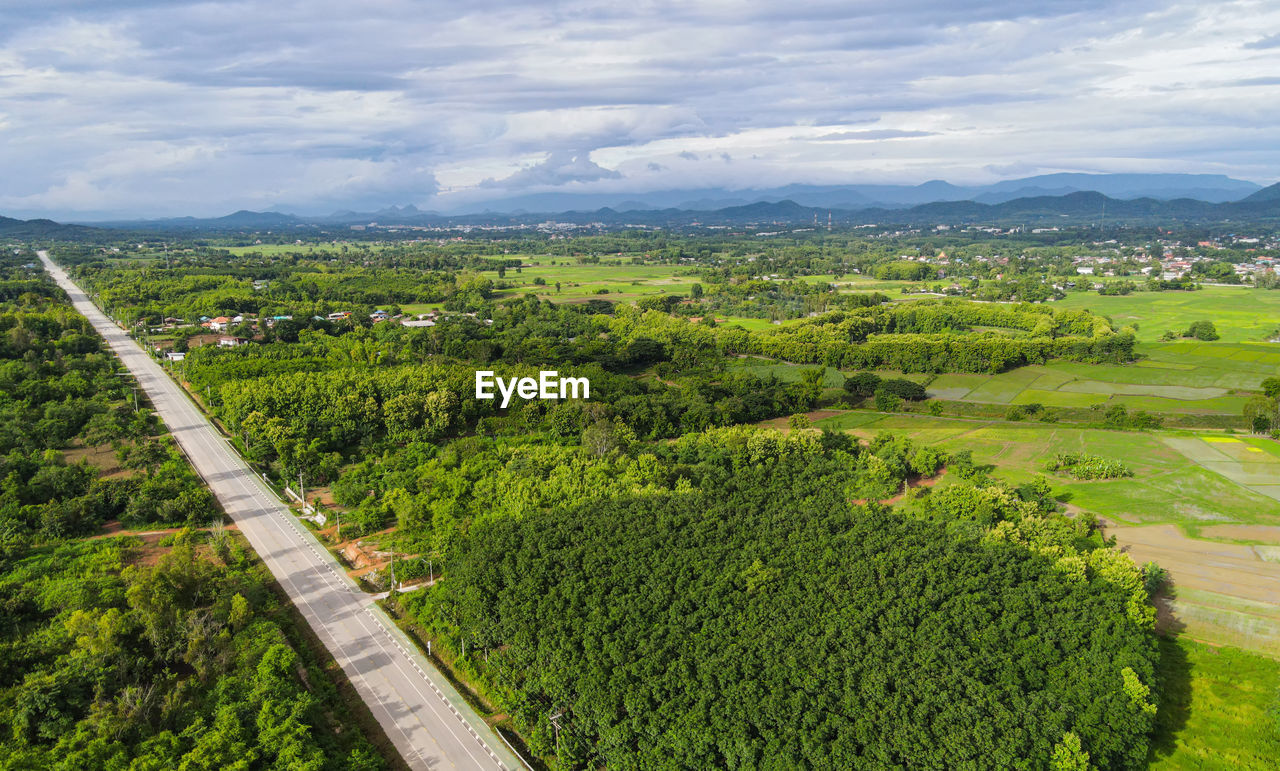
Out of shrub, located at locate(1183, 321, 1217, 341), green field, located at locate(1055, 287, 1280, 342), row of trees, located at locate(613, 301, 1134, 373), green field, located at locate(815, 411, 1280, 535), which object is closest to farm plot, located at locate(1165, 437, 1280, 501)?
green field, located at locate(815, 411, 1280, 535)

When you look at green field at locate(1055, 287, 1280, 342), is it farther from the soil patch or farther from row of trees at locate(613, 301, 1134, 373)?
the soil patch

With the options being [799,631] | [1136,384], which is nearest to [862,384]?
[1136,384]

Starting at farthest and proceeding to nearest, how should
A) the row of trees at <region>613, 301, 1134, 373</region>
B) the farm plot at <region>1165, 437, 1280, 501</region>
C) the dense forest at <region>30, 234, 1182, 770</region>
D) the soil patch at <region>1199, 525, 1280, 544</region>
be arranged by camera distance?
the row of trees at <region>613, 301, 1134, 373</region> → the farm plot at <region>1165, 437, 1280, 501</region> → the soil patch at <region>1199, 525, 1280, 544</region> → the dense forest at <region>30, 234, 1182, 770</region>

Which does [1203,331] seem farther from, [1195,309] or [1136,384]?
[1136,384]

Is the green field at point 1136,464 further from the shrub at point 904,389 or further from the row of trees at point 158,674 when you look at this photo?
the row of trees at point 158,674

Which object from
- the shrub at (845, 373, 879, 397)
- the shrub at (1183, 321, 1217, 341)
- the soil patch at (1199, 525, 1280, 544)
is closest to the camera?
the soil patch at (1199, 525, 1280, 544)

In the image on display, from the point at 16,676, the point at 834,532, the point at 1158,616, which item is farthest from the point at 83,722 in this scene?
the point at 1158,616

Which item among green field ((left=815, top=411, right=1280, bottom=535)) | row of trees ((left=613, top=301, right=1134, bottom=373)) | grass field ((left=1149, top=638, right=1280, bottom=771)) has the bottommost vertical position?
grass field ((left=1149, top=638, right=1280, bottom=771))
